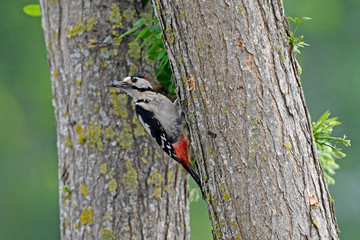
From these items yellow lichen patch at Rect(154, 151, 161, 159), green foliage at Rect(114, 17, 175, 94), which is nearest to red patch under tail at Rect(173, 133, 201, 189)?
yellow lichen patch at Rect(154, 151, 161, 159)

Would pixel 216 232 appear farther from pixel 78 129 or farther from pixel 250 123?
pixel 78 129

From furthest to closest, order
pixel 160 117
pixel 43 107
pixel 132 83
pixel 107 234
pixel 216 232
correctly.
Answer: pixel 43 107, pixel 160 117, pixel 132 83, pixel 107 234, pixel 216 232

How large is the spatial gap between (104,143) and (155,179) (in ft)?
1.24

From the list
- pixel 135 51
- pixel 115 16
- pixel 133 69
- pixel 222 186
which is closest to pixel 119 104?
pixel 133 69

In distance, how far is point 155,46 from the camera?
3182 mm

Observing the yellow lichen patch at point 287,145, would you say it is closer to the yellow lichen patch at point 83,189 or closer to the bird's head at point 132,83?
the bird's head at point 132,83

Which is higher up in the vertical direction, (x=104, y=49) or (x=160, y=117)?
(x=104, y=49)

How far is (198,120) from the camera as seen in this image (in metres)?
2.39

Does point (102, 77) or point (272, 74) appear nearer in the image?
point (272, 74)

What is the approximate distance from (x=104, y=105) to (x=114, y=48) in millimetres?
374

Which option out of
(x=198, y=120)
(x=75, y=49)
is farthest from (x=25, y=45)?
(x=198, y=120)

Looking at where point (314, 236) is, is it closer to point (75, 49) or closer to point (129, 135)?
point (129, 135)

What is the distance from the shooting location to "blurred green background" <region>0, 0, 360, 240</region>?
10727 millimetres

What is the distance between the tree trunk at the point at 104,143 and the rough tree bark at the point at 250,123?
84 cm
